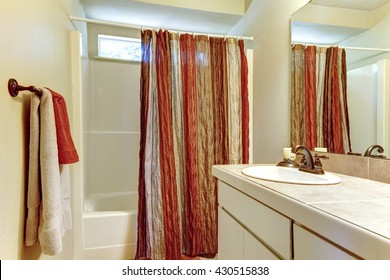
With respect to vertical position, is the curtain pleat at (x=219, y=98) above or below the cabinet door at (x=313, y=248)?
above

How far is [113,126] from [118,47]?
3.11 ft

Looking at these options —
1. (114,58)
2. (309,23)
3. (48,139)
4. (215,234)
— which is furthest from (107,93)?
(309,23)

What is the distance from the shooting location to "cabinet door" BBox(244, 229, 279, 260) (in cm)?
78

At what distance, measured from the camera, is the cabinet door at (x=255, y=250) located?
0.78 metres

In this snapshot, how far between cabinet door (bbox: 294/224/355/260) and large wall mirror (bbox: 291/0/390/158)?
2.14 ft

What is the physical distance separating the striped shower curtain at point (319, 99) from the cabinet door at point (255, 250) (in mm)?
727

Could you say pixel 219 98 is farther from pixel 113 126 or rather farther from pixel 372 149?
pixel 113 126

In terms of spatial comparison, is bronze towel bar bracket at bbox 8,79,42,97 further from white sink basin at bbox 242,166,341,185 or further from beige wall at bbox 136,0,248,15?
beige wall at bbox 136,0,248,15

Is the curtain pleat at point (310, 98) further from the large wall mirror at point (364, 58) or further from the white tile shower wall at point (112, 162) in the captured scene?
the white tile shower wall at point (112, 162)

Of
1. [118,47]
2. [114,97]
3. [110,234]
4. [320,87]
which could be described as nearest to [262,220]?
[320,87]

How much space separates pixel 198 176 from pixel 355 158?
105 cm

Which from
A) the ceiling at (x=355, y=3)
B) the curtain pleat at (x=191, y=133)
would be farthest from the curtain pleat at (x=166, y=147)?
the ceiling at (x=355, y=3)

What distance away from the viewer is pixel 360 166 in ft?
3.39
